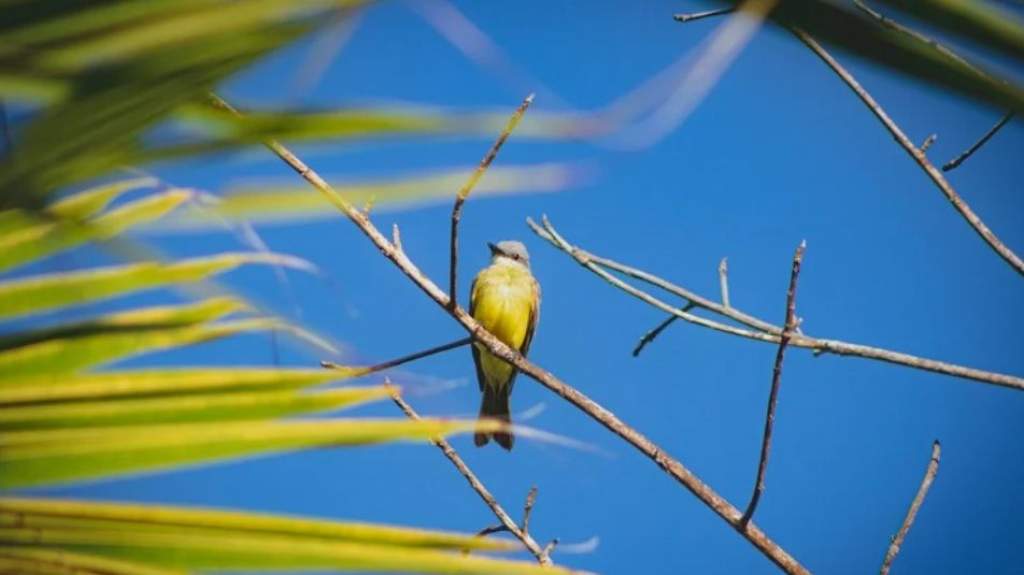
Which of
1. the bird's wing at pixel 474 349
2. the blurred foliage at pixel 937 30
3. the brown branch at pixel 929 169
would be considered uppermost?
the bird's wing at pixel 474 349

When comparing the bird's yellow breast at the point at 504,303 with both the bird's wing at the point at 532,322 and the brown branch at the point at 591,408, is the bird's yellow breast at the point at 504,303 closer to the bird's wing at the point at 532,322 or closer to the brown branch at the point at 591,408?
the bird's wing at the point at 532,322

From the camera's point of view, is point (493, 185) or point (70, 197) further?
point (70, 197)

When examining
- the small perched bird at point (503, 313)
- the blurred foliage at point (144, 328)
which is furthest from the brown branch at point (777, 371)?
the small perched bird at point (503, 313)

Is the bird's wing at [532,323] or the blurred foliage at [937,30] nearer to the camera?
the blurred foliage at [937,30]

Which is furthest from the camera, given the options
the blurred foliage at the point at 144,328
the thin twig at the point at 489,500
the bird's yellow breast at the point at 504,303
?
the bird's yellow breast at the point at 504,303

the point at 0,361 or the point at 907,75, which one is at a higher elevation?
the point at 0,361

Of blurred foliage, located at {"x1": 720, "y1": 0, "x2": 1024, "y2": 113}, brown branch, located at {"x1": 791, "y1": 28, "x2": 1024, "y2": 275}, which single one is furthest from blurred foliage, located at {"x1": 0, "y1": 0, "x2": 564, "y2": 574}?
brown branch, located at {"x1": 791, "y1": 28, "x2": 1024, "y2": 275}

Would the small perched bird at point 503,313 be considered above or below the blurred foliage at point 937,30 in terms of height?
above

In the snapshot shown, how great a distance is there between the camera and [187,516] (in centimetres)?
62

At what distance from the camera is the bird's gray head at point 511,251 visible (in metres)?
7.72

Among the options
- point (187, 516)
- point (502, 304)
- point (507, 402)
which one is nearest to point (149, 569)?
point (187, 516)

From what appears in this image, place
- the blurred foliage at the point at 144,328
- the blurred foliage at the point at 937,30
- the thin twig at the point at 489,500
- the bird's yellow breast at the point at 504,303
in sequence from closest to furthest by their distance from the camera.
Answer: the blurred foliage at the point at 937,30, the blurred foliage at the point at 144,328, the thin twig at the point at 489,500, the bird's yellow breast at the point at 504,303

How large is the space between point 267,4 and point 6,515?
0.37 m

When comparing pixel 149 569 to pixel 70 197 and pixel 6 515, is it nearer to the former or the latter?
pixel 6 515
